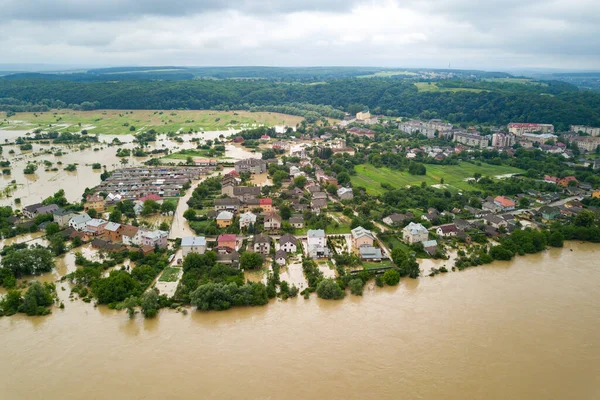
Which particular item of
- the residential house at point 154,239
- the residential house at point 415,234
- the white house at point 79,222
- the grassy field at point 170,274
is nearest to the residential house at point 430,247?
the residential house at point 415,234

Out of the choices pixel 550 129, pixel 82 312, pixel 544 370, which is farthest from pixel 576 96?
pixel 82 312

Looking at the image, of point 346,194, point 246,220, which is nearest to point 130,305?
point 246,220

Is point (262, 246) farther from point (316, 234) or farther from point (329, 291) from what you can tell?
point (329, 291)

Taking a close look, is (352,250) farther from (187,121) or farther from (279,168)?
(187,121)

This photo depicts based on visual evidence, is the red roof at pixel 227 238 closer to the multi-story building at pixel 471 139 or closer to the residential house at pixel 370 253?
the residential house at pixel 370 253

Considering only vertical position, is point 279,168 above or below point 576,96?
below

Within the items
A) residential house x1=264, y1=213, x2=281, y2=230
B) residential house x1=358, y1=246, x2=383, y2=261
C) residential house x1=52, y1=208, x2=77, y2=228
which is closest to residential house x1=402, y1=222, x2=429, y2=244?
residential house x1=358, y1=246, x2=383, y2=261
